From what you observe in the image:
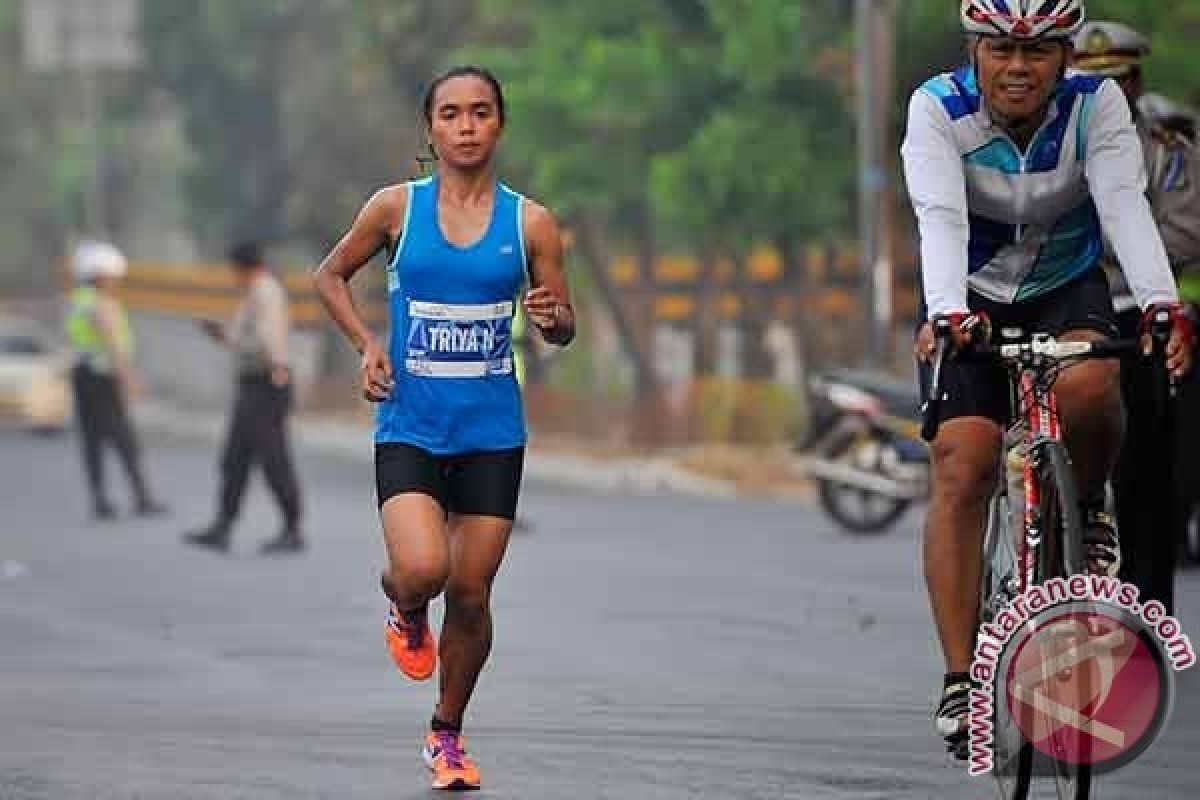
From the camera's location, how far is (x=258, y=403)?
20109 millimetres

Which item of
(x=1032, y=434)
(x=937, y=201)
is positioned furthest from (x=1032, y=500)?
(x=937, y=201)

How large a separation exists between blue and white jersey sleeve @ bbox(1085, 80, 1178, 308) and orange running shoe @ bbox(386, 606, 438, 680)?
2092mm

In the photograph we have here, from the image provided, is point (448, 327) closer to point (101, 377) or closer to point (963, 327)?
point (963, 327)

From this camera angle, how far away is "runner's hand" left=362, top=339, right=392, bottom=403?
884cm

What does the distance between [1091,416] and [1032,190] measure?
0.58 meters

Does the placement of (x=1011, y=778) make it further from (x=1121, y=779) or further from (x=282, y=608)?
(x=282, y=608)

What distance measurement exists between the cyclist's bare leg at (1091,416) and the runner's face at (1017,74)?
591 mm

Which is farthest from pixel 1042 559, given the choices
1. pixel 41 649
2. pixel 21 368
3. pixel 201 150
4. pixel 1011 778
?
pixel 201 150

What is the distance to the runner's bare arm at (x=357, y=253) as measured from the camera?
9.01 metres

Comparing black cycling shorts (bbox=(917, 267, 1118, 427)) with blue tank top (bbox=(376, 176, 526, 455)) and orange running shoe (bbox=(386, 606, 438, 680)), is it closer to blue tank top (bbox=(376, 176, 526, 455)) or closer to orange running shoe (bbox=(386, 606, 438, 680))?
blue tank top (bbox=(376, 176, 526, 455))

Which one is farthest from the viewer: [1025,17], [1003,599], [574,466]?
[574,466]

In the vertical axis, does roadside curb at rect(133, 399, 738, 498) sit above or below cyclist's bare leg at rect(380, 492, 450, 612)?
below

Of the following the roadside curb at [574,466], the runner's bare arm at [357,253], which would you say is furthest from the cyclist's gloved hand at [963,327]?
the roadside curb at [574,466]

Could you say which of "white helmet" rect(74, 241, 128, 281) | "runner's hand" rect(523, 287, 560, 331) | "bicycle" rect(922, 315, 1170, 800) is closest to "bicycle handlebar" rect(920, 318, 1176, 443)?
"bicycle" rect(922, 315, 1170, 800)
